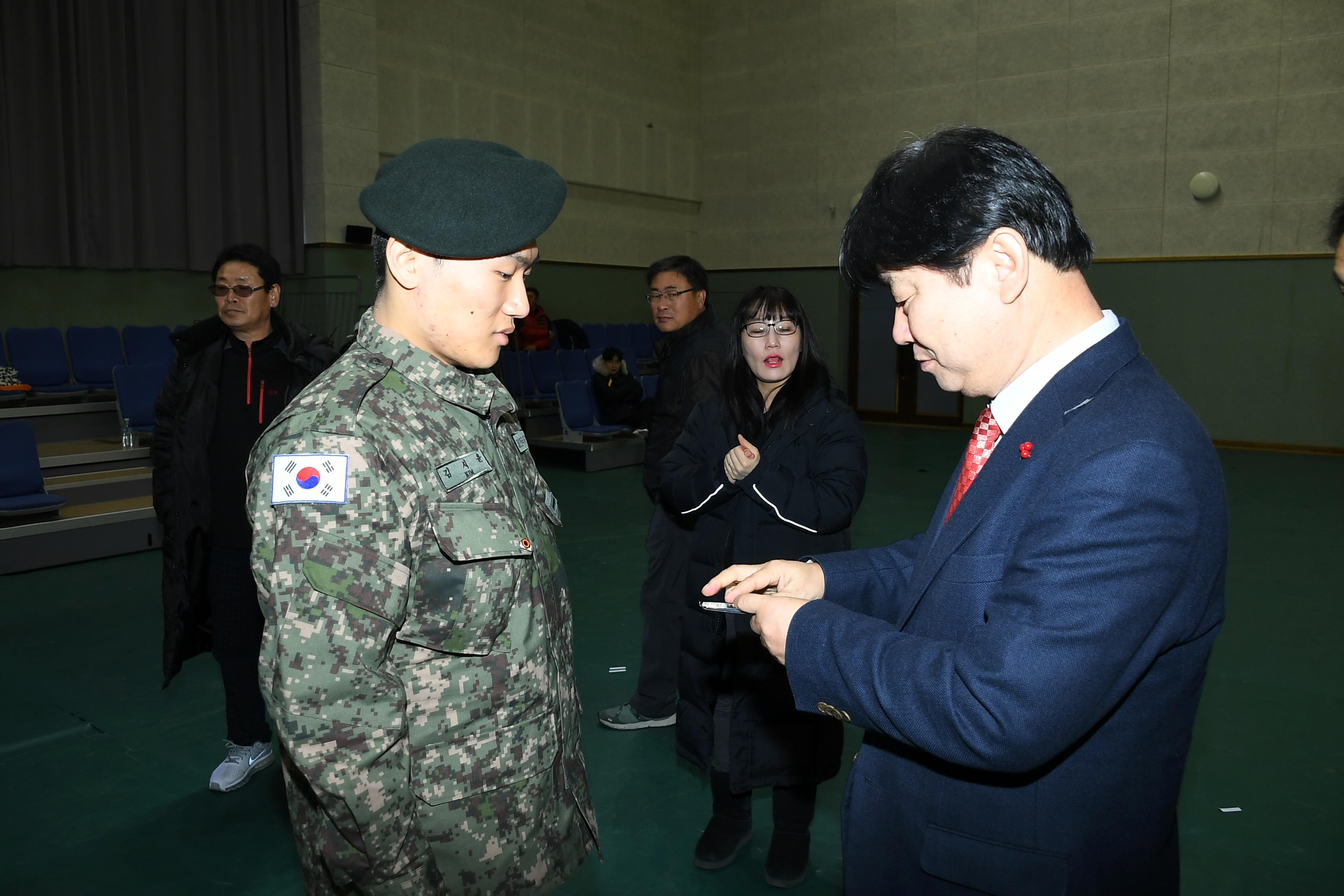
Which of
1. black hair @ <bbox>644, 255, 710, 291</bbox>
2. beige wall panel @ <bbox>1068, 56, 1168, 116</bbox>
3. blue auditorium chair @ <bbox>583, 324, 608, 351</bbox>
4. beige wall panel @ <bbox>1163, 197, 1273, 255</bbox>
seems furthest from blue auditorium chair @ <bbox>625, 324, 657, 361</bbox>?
black hair @ <bbox>644, 255, 710, 291</bbox>

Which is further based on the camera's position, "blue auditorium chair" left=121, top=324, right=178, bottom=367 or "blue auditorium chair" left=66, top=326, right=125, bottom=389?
"blue auditorium chair" left=121, top=324, right=178, bottom=367

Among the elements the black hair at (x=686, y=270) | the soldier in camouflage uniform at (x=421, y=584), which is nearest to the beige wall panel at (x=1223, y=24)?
the black hair at (x=686, y=270)

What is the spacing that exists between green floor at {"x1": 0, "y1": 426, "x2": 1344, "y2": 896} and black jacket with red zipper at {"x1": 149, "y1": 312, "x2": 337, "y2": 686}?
465 millimetres

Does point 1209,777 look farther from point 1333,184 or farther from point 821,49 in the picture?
point 821,49

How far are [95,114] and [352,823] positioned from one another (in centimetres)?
935

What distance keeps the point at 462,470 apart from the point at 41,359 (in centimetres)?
823

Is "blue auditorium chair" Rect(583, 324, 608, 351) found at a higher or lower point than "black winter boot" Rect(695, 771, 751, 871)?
higher

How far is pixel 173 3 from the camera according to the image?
8664 mm

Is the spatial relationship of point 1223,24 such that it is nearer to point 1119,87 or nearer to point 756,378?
point 1119,87

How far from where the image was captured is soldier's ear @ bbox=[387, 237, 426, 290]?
1.29 meters

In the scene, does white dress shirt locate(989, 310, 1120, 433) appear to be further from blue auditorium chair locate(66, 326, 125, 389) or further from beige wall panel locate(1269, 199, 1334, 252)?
beige wall panel locate(1269, 199, 1334, 252)

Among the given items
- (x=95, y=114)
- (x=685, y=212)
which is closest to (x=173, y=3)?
(x=95, y=114)

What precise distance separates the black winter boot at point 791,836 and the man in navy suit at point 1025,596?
4.23 ft

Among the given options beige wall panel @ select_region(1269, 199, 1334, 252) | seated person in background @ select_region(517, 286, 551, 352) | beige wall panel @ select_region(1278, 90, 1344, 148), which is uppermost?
beige wall panel @ select_region(1278, 90, 1344, 148)
